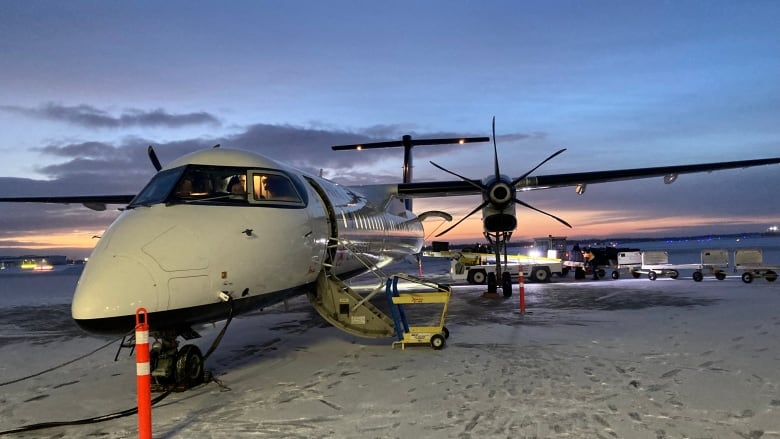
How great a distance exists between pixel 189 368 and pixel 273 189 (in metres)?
2.46

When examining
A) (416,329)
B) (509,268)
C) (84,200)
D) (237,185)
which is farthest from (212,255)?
(509,268)

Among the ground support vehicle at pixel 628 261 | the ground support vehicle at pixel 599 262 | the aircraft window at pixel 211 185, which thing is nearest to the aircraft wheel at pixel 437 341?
the aircraft window at pixel 211 185

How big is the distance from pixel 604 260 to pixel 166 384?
22.8m

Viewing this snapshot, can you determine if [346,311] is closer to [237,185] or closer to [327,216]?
[327,216]

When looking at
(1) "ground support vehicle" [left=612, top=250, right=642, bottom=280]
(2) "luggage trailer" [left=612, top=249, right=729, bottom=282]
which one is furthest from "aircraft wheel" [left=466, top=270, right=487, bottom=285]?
(2) "luggage trailer" [left=612, top=249, right=729, bottom=282]

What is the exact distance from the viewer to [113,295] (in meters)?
4.64

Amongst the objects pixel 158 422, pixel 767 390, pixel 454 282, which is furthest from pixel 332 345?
pixel 454 282

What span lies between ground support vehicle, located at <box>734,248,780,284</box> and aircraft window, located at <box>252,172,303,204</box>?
1870 centimetres

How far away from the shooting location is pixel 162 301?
4.89m

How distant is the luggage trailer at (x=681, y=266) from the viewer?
20150mm

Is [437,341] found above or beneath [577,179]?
beneath

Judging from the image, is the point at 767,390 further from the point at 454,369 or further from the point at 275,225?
the point at 275,225

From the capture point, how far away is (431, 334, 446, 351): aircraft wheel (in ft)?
26.4

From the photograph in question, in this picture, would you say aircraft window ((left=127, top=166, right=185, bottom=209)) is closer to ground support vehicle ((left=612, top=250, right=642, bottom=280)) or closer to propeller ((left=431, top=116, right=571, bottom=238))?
propeller ((left=431, top=116, right=571, bottom=238))
